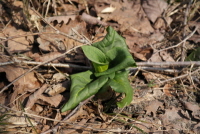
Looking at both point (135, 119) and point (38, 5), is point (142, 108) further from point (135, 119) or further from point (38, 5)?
point (38, 5)

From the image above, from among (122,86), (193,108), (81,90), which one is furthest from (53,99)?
(193,108)

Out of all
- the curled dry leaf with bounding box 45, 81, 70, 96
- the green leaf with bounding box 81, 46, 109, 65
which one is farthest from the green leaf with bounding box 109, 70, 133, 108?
the curled dry leaf with bounding box 45, 81, 70, 96

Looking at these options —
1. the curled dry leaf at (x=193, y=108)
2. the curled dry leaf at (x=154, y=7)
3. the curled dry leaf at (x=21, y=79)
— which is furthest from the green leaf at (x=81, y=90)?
the curled dry leaf at (x=154, y=7)

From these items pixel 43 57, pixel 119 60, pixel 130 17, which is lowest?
pixel 119 60

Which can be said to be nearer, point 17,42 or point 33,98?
point 33,98

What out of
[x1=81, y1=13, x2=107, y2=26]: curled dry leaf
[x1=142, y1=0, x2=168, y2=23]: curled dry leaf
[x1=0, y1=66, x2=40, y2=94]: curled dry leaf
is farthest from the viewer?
[x1=142, y1=0, x2=168, y2=23]: curled dry leaf

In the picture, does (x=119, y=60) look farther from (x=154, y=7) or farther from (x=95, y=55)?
(x=154, y=7)

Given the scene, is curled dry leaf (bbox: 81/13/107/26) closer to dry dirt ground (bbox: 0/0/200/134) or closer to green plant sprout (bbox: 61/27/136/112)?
dry dirt ground (bbox: 0/0/200/134)
